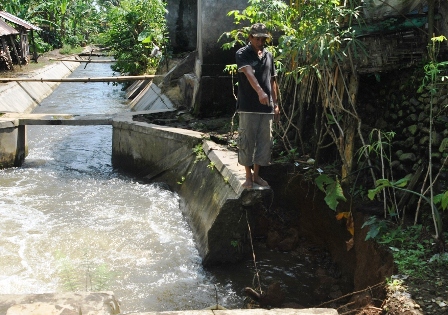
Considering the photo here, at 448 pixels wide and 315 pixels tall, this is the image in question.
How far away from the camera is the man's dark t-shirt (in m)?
5.27

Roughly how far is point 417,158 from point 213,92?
5.43 meters

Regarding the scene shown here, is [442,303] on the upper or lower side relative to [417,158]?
lower

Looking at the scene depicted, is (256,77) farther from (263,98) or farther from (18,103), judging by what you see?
(18,103)

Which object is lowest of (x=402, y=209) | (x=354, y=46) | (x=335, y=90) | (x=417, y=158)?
(x=402, y=209)

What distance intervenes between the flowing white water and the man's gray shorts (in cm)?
131

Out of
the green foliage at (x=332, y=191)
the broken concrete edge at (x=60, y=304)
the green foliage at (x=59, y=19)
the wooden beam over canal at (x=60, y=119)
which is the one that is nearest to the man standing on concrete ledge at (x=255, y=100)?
the green foliage at (x=332, y=191)

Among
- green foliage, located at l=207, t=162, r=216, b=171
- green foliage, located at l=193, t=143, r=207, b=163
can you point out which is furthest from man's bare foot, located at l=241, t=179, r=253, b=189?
green foliage, located at l=193, t=143, r=207, b=163

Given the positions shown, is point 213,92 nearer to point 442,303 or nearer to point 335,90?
point 335,90

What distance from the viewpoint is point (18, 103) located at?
1544 centimetres

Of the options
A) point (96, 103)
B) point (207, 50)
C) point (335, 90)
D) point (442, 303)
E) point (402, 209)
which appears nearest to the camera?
point (442, 303)

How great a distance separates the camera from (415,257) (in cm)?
428

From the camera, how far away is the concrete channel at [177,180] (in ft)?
11.9

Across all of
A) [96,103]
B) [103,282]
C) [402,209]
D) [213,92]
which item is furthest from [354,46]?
[96,103]

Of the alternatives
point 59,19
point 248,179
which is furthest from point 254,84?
point 59,19
